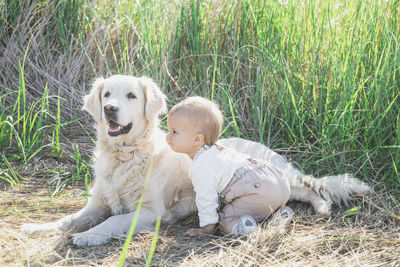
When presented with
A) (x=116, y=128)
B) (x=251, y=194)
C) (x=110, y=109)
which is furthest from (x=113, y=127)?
(x=251, y=194)

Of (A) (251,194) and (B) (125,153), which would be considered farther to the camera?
(B) (125,153)

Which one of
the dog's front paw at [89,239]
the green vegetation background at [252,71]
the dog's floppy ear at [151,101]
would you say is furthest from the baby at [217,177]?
the green vegetation background at [252,71]

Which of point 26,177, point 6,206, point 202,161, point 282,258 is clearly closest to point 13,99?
point 26,177

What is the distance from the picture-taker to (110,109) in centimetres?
260

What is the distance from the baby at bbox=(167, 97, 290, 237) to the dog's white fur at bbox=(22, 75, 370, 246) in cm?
29

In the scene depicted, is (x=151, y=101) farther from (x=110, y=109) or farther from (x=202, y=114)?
(x=202, y=114)

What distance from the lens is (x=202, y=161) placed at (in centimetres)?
251

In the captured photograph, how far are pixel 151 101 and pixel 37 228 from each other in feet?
3.19

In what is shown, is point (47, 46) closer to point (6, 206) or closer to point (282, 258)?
point (6, 206)

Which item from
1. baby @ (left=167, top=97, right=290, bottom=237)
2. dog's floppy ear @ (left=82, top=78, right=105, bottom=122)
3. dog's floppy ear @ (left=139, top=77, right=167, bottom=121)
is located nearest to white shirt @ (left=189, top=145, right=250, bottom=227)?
baby @ (left=167, top=97, right=290, bottom=237)

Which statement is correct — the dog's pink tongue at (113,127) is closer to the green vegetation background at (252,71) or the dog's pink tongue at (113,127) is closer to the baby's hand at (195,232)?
the baby's hand at (195,232)

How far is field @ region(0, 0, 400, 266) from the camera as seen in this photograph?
2365 millimetres

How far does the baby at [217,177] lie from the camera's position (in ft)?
8.19

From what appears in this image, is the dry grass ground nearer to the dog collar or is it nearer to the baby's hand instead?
the baby's hand
